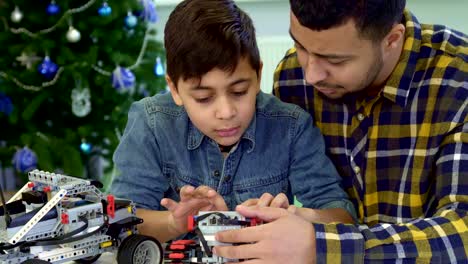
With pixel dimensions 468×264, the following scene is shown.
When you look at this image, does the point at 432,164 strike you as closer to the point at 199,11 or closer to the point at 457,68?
the point at 457,68

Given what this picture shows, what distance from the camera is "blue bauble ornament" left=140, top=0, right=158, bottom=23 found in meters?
3.25

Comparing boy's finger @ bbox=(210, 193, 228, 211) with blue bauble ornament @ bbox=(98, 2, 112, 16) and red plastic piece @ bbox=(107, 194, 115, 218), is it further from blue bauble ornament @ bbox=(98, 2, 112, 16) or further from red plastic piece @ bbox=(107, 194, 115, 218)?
blue bauble ornament @ bbox=(98, 2, 112, 16)

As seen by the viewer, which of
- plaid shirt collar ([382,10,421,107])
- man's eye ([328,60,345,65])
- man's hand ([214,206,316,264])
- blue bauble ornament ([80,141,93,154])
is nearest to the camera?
man's hand ([214,206,316,264])

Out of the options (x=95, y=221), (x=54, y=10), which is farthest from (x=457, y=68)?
(x=54, y=10)

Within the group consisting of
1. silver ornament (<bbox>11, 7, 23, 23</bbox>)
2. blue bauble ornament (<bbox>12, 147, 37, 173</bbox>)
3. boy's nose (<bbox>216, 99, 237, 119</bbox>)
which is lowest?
blue bauble ornament (<bbox>12, 147, 37, 173</bbox>)

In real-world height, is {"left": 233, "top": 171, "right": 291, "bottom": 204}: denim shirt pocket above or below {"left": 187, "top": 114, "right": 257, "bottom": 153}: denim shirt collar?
below

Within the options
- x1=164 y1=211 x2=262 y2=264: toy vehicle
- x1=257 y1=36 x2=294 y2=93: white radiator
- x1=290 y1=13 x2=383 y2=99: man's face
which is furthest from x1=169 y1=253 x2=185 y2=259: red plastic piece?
x1=257 y1=36 x2=294 y2=93: white radiator

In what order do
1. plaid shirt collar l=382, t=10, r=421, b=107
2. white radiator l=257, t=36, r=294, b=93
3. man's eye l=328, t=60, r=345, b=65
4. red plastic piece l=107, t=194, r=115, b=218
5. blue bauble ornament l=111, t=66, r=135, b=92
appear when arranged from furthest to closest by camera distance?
white radiator l=257, t=36, r=294, b=93 → blue bauble ornament l=111, t=66, r=135, b=92 → plaid shirt collar l=382, t=10, r=421, b=107 → man's eye l=328, t=60, r=345, b=65 → red plastic piece l=107, t=194, r=115, b=218

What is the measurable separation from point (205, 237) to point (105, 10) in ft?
7.43

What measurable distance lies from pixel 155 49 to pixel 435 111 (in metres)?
2.27

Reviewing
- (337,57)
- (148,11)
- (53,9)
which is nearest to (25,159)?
(53,9)

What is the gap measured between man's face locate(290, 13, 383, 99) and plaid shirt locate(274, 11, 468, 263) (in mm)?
97

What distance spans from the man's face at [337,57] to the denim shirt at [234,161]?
187mm

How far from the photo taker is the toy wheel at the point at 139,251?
1103 millimetres
